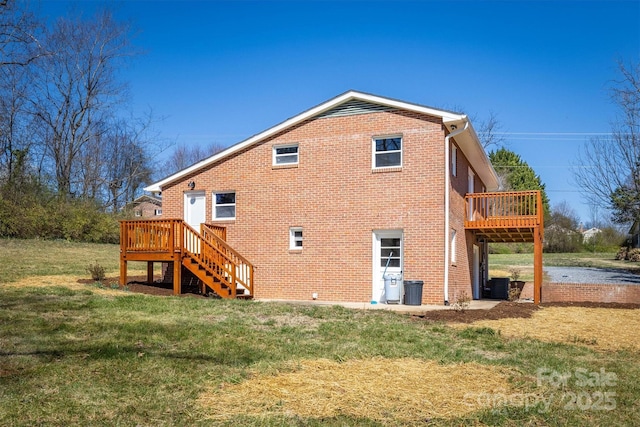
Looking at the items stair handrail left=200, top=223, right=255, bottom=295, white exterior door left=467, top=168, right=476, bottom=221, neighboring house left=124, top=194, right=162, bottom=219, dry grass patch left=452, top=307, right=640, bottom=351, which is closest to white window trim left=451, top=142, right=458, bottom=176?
white exterior door left=467, top=168, right=476, bottom=221

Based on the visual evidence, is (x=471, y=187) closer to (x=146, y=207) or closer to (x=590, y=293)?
(x=590, y=293)

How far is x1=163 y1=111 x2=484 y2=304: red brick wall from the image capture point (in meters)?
15.8

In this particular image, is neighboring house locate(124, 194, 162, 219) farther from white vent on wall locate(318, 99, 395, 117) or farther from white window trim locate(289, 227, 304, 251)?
white vent on wall locate(318, 99, 395, 117)

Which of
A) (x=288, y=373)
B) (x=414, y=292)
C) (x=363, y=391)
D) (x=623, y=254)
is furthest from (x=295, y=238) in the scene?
(x=623, y=254)

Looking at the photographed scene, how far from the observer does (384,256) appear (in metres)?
16.4

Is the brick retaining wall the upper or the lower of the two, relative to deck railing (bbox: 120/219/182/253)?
lower

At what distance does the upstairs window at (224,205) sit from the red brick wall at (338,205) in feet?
0.73

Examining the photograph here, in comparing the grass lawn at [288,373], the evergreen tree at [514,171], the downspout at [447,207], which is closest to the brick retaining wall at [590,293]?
the downspout at [447,207]

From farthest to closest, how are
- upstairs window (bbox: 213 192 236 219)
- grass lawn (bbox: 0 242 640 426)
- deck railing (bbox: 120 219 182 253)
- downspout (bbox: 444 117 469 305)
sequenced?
upstairs window (bbox: 213 192 236 219) → deck railing (bbox: 120 219 182 253) → downspout (bbox: 444 117 469 305) → grass lawn (bbox: 0 242 640 426)

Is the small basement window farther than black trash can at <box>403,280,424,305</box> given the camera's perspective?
Yes

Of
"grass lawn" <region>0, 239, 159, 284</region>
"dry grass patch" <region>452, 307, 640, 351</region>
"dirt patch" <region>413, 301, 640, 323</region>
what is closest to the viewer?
"dry grass patch" <region>452, 307, 640, 351</region>

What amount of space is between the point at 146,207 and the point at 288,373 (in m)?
56.7

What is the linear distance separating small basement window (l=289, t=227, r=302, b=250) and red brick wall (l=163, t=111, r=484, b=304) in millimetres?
143

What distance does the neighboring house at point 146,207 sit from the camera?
37.6m
